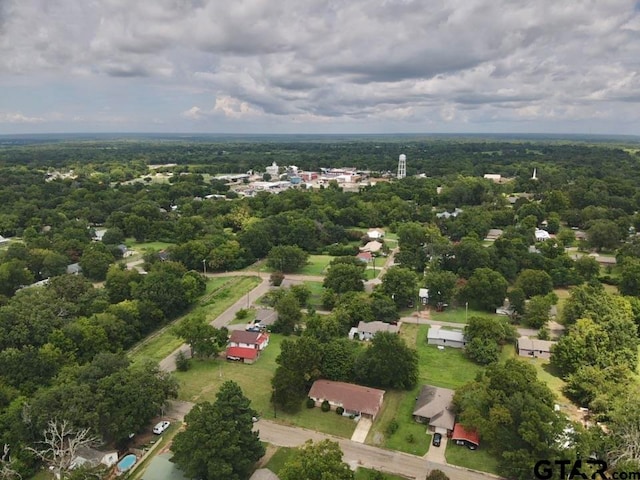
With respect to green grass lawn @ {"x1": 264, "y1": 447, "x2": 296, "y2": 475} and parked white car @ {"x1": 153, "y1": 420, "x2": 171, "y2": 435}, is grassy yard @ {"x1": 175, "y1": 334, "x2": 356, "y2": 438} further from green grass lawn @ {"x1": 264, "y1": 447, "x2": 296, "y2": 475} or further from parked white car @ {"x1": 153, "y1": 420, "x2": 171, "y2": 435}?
parked white car @ {"x1": 153, "y1": 420, "x2": 171, "y2": 435}

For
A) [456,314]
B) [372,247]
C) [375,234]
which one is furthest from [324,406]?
[375,234]

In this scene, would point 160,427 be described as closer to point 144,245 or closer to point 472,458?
point 472,458

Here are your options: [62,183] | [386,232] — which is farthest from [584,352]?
[62,183]

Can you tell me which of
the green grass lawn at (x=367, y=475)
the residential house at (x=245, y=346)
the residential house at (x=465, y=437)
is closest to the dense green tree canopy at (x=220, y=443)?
the green grass lawn at (x=367, y=475)

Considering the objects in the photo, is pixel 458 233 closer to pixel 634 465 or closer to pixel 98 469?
pixel 634 465

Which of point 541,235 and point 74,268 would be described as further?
point 541,235

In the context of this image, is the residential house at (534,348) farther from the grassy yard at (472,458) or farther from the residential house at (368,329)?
the grassy yard at (472,458)
